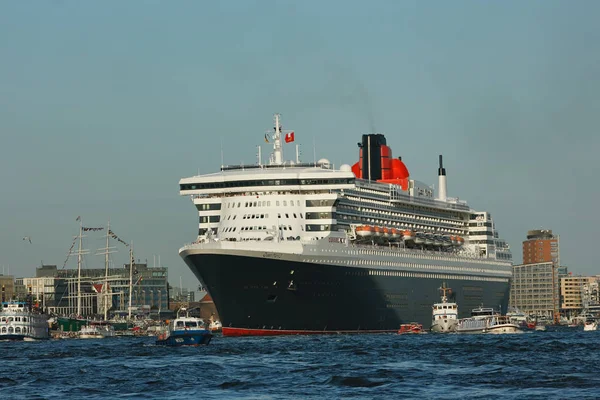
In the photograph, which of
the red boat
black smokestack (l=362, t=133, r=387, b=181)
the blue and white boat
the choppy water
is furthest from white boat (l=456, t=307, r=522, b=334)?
the blue and white boat

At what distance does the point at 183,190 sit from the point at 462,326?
97.0 ft

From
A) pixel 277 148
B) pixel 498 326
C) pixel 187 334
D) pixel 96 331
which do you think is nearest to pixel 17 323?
pixel 96 331

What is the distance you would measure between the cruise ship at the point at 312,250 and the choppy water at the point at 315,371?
11238mm

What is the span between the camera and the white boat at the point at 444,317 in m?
117

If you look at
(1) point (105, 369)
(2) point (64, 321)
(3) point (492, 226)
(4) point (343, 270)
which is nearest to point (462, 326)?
(4) point (343, 270)

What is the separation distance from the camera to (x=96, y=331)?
508ft

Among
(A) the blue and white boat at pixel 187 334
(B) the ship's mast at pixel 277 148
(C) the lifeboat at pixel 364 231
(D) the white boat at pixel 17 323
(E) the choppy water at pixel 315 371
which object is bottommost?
(E) the choppy water at pixel 315 371

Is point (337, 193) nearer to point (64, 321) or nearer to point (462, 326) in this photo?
point (462, 326)

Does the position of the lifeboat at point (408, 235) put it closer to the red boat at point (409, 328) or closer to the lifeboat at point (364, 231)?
the lifeboat at point (364, 231)

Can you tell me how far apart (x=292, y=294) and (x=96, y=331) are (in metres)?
60.6

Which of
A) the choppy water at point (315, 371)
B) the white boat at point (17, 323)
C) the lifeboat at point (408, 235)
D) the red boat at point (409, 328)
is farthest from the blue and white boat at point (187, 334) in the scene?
the white boat at point (17, 323)

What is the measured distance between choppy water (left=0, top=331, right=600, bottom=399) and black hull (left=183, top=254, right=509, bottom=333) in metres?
10.8

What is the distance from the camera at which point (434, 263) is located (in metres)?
124

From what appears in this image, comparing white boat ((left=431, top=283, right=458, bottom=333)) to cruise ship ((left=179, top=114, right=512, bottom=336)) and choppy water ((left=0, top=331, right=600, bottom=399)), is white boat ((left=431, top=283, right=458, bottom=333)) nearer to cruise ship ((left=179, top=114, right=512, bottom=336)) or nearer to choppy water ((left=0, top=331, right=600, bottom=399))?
cruise ship ((left=179, top=114, right=512, bottom=336))
